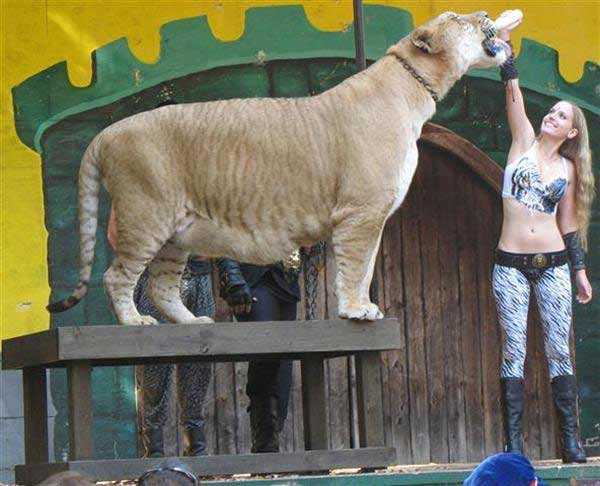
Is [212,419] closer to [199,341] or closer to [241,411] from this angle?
[241,411]

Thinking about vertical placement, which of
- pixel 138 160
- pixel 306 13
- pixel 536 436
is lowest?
pixel 536 436

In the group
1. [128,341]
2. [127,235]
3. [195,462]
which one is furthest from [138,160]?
[195,462]

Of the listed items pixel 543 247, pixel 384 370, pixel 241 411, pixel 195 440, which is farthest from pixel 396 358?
pixel 543 247

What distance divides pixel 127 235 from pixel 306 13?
3.20 metres

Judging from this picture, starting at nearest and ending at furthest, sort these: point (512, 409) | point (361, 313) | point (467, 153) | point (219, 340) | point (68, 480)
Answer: point (68, 480) < point (219, 340) < point (361, 313) < point (512, 409) < point (467, 153)

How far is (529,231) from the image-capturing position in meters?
7.28

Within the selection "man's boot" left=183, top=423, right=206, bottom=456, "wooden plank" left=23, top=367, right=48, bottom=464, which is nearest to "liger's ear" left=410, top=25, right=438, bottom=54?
"wooden plank" left=23, top=367, right=48, bottom=464

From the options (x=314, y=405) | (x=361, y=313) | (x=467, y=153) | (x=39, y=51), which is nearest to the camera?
(x=361, y=313)

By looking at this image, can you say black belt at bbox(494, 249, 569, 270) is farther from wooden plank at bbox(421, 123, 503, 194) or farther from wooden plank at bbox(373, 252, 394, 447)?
wooden plank at bbox(373, 252, 394, 447)

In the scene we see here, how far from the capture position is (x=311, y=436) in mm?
6852

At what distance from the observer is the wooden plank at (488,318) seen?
9.67 meters

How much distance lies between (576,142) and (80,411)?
2591 mm

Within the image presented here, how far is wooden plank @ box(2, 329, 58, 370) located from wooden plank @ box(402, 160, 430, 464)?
3345 mm

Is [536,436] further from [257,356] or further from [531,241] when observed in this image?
[257,356]
